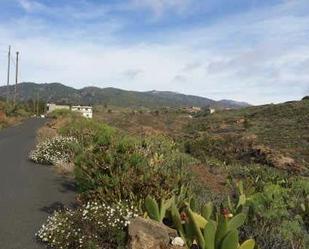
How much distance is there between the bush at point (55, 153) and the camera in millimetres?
16875

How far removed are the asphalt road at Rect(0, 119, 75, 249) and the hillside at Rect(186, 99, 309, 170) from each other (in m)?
16.0

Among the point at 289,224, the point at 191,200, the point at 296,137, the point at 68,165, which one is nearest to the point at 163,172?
the point at 191,200

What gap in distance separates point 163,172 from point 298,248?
12.1 ft

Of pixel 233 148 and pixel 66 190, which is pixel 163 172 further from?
pixel 233 148

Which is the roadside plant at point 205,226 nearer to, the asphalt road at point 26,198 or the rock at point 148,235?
the rock at point 148,235

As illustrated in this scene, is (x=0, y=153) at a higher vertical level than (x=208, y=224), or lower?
lower

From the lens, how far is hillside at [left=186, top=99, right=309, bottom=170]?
3078 cm

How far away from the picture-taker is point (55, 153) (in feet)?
57.1

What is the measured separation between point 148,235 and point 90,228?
1.24 meters

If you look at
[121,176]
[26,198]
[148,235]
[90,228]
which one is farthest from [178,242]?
[26,198]

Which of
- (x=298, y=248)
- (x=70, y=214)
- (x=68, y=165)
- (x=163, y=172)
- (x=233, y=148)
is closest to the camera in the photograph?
(x=298, y=248)

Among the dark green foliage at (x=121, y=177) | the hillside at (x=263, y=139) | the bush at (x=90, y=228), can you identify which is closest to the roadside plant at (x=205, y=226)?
the bush at (x=90, y=228)

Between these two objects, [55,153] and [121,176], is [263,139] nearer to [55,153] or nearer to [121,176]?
[55,153]

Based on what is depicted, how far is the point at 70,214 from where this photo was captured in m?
8.95
